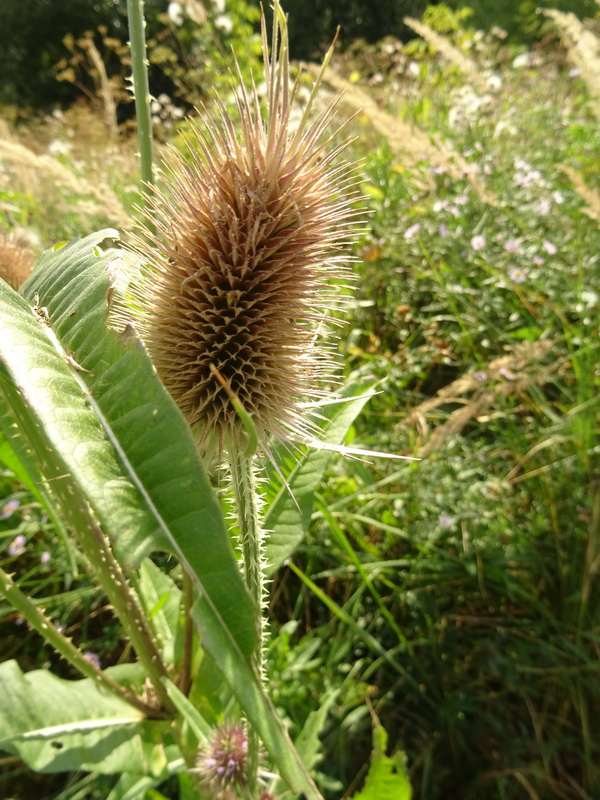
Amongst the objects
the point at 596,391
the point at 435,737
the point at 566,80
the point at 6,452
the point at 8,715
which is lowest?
the point at 435,737

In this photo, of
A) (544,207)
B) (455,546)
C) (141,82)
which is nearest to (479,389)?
A: (455,546)

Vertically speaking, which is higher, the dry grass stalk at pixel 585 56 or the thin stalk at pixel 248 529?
the dry grass stalk at pixel 585 56

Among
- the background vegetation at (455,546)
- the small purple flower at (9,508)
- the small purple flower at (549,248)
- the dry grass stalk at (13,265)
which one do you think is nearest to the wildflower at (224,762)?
the background vegetation at (455,546)

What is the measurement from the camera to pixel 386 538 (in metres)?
2.36

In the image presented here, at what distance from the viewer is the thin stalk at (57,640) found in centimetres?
101

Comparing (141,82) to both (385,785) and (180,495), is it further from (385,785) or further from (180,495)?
(385,785)

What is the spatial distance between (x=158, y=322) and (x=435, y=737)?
1.95 meters

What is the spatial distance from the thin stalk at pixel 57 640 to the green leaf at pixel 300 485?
0.46 metres

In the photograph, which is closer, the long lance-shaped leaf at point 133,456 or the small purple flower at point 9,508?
the long lance-shaped leaf at point 133,456

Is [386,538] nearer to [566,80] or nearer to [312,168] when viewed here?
[312,168]

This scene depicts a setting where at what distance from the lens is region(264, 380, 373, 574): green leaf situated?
4.12 feet

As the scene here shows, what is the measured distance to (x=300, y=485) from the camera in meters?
1.32

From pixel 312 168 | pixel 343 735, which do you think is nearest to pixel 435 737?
pixel 343 735

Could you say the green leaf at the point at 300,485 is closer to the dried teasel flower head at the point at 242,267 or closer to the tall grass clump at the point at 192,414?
the tall grass clump at the point at 192,414
